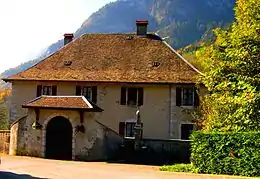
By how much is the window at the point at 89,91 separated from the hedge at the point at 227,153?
12.6 metres

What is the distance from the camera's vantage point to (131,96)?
28969mm

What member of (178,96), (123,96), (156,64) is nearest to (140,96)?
(123,96)

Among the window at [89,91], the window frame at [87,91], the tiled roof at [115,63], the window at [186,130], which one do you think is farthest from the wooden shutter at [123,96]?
the window at [186,130]

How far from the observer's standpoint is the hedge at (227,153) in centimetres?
1630

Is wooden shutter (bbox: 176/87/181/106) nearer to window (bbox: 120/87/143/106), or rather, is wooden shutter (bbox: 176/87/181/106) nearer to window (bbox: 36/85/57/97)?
window (bbox: 120/87/143/106)

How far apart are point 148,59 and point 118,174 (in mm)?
15509

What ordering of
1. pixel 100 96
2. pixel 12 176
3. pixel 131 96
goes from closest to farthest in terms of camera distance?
pixel 12 176, pixel 131 96, pixel 100 96

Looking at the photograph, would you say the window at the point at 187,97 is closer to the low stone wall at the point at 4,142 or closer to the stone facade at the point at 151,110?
the stone facade at the point at 151,110

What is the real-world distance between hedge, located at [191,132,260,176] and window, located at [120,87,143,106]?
36.2 feet

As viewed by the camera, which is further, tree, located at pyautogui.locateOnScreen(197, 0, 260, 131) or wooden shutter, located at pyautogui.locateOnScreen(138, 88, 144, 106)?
wooden shutter, located at pyautogui.locateOnScreen(138, 88, 144, 106)

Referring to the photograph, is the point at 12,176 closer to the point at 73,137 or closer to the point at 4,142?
the point at 73,137

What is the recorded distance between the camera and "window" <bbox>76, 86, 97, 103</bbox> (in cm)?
2930

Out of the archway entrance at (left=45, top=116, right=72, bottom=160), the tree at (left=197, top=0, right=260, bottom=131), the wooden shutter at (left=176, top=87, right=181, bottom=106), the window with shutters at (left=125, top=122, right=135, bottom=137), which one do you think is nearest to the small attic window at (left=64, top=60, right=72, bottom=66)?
the window with shutters at (left=125, top=122, right=135, bottom=137)

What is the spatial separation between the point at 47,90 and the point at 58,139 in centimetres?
728
